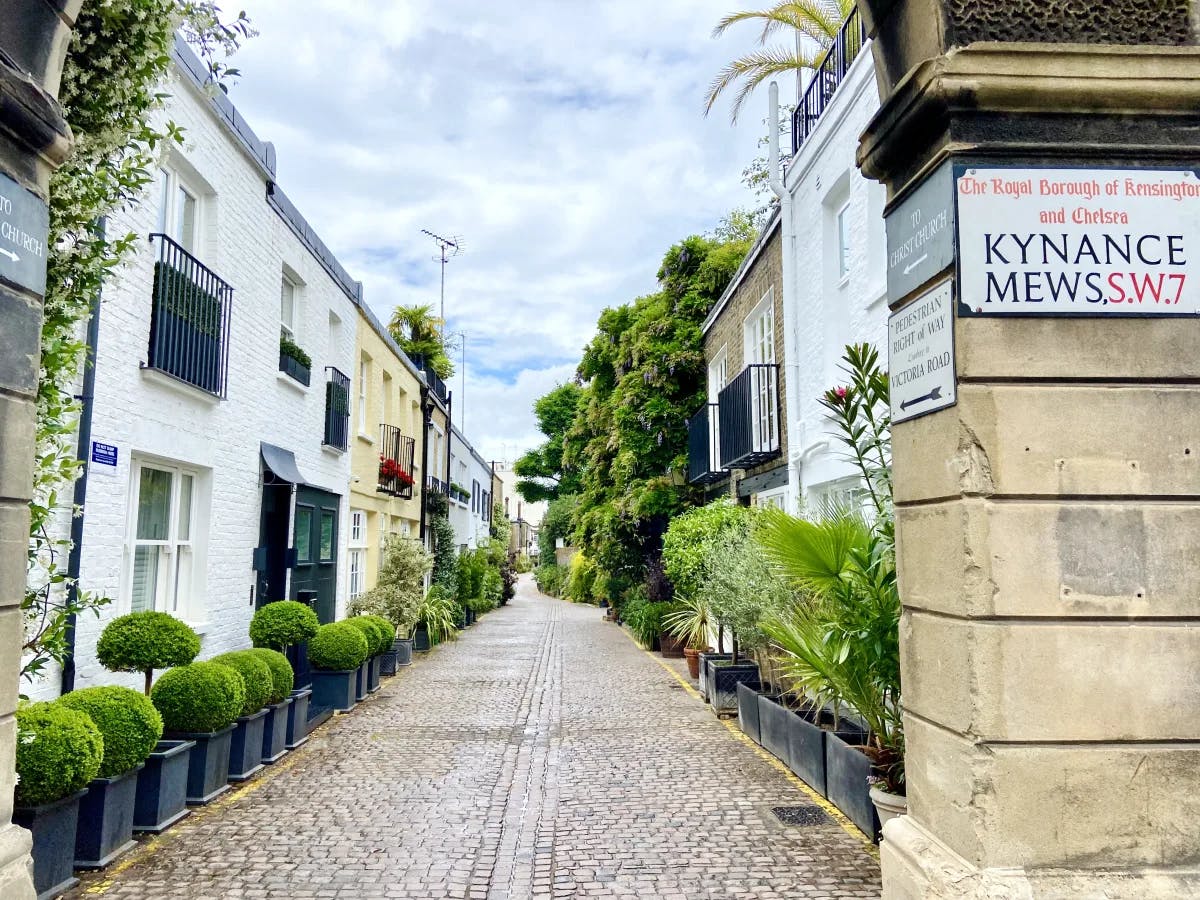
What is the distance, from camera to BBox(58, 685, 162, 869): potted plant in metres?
4.95

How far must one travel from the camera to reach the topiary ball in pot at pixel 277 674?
7613 mm

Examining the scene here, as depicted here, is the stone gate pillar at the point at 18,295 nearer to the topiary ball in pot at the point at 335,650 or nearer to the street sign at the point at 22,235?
the street sign at the point at 22,235

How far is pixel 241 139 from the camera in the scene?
938 cm

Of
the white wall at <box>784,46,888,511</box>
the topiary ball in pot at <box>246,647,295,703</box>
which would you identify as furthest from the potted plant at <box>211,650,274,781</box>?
the white wall at <box>784,46,888,511</box>

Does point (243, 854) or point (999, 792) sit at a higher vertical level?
point (999, 792)

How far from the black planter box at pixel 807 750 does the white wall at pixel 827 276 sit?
2.95 metres

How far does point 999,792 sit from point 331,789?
5.20 m

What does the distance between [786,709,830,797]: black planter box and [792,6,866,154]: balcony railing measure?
679 cm

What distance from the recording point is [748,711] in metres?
8.72

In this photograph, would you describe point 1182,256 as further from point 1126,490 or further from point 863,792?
point 863,792

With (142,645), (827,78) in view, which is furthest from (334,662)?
(827,78)

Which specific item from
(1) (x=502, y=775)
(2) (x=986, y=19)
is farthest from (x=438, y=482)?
(2) (x=986, y=19)

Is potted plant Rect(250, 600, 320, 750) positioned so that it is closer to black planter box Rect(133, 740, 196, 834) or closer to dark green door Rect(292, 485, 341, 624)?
dark green door Rect(292, 485, 341, 624)

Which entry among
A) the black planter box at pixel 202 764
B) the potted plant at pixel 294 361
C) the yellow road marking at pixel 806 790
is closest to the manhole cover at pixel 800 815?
the yellow road marking at pixel 806 790
